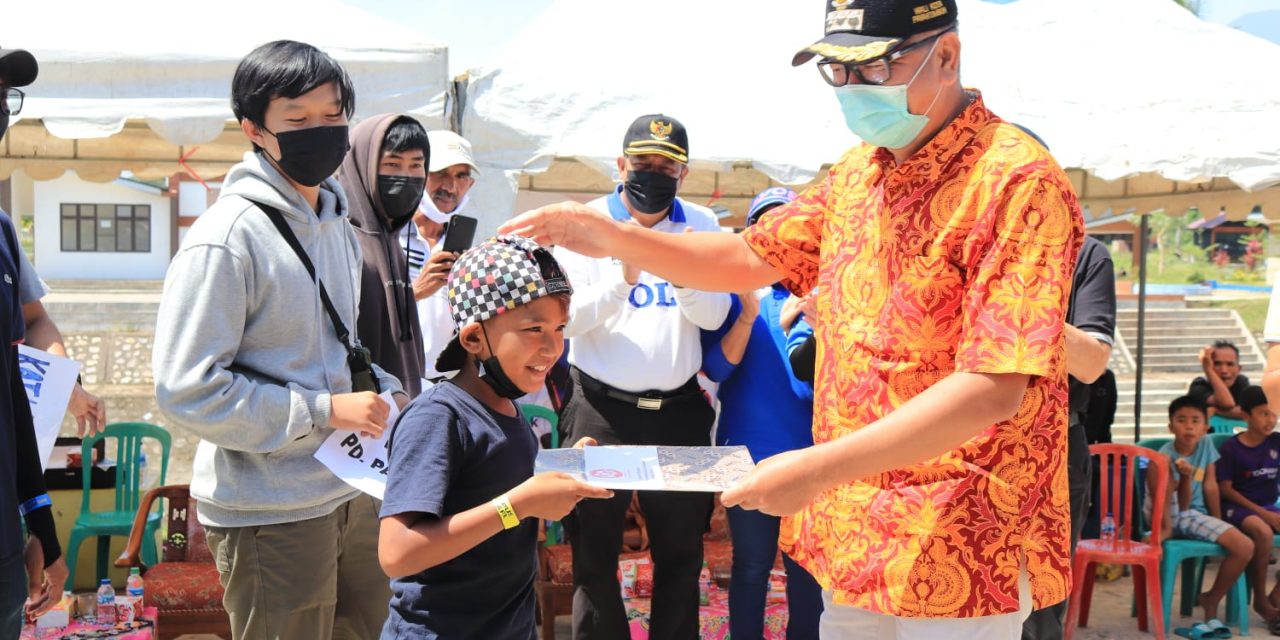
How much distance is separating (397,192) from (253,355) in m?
1.12

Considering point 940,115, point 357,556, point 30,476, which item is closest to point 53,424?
point 30,476

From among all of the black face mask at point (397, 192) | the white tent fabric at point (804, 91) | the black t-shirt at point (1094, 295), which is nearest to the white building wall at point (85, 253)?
the white tent fabric at point (804, 91)

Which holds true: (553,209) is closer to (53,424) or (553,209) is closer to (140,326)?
(53,424)

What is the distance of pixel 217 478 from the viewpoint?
2.64 m

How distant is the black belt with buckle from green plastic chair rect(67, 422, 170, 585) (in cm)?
269

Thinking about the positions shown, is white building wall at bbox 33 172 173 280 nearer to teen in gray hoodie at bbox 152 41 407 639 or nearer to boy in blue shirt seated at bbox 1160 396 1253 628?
boy in blue shirt seated at bbox 1160 396 1253 628

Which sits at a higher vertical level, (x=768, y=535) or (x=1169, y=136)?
(x=1169, y=136)

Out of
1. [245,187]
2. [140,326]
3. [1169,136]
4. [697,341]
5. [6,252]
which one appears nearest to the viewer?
[6,252]

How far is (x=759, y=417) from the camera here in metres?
4.72

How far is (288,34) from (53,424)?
3.31m

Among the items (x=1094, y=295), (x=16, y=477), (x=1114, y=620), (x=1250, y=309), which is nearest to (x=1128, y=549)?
(x=1114, y=620)

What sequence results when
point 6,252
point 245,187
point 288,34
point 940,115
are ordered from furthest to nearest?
point 288,34
point 245,187
point 6,252
point 940,115

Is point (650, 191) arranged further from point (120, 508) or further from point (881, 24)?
point (120, 508)

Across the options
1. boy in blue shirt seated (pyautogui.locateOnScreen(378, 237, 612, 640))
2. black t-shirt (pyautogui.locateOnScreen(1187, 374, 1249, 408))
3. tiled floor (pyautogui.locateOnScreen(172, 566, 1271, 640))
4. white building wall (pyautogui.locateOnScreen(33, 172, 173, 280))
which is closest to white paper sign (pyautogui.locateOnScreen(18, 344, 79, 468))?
boy in blue shirt seated (pyautogui.locateOnScreen(378, 237, 612, 640))
